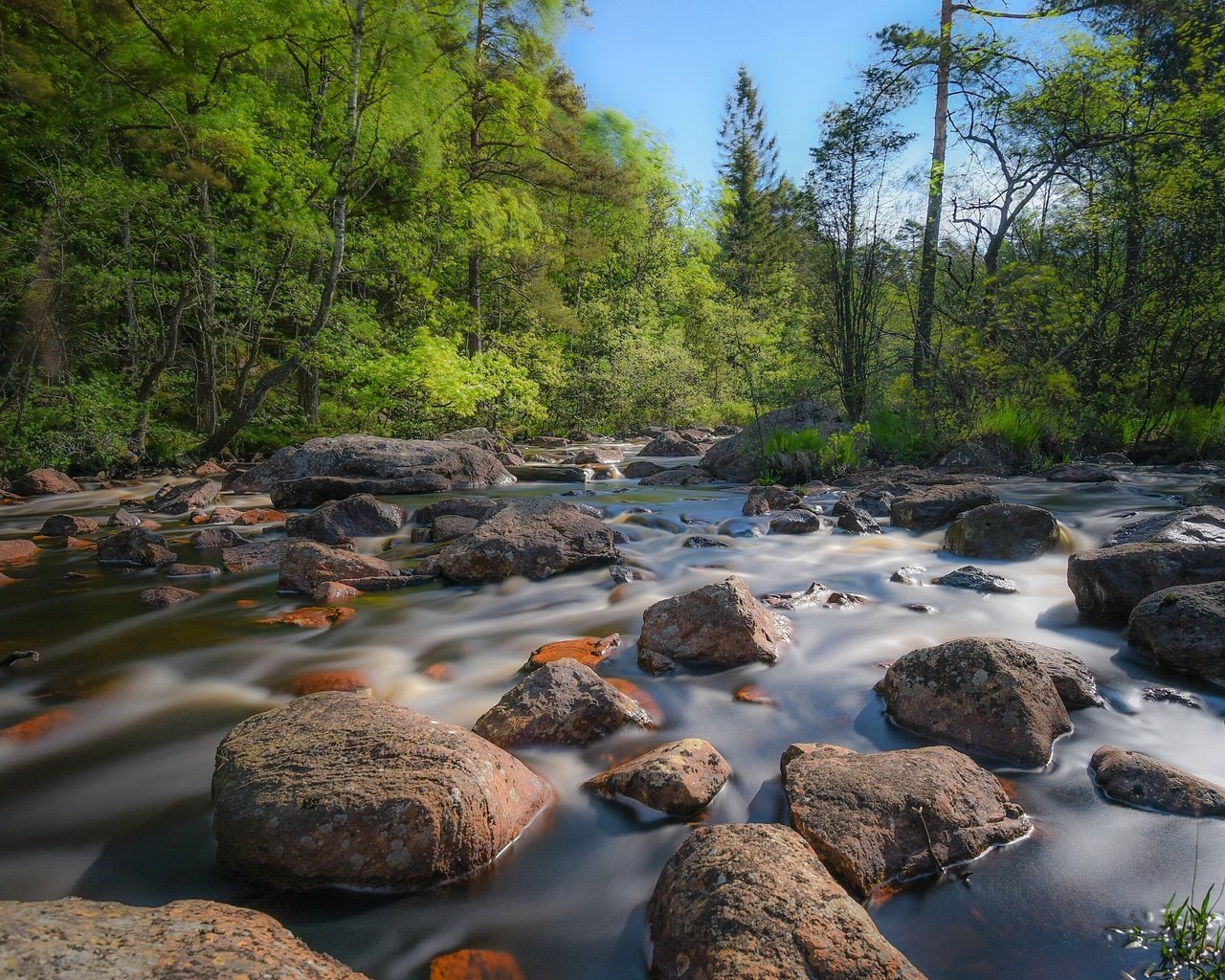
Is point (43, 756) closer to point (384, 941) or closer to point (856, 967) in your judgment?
point (384, 941)

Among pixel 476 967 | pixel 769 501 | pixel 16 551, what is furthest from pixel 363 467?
pixel 476 967

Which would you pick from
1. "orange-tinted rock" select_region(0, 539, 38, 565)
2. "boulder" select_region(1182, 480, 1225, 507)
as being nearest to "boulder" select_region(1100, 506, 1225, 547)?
"boulder" select_region(1182, 480, 1225, 507)

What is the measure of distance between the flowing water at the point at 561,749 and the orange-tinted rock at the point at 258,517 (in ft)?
6.51

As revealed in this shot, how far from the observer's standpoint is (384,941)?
1773 millimetres

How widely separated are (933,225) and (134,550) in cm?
1343

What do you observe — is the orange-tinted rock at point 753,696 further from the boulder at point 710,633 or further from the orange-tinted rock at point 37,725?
the orange-tinted rock at point 37,725

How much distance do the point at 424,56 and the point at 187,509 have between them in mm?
9588

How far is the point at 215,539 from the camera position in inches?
256

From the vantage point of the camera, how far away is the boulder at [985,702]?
256 centimetres

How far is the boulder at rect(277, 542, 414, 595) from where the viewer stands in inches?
201

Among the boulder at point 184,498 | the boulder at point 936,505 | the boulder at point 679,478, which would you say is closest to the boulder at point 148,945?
the boulder at point 936,505

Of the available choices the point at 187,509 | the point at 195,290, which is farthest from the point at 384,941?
the point at 195,290

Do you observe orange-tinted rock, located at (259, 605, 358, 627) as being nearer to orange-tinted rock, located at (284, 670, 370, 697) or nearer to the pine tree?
orange-tinted rock, located at (284, 670, 370, 697)

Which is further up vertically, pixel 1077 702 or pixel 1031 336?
pixel 1031 336
